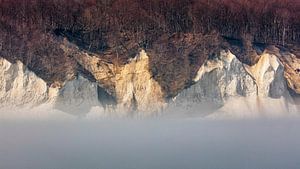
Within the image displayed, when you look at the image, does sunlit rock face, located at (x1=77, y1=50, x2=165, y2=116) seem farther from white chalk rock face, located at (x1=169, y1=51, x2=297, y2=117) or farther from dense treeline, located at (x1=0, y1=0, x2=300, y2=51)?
dense treeline, located at (x1=0, y1=0, x2=300, y2=51)

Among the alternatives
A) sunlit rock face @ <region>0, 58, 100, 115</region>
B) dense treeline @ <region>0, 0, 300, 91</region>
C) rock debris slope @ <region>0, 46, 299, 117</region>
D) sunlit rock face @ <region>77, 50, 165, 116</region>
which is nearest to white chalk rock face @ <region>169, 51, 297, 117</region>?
rock debris slope @ <region>0, 46, 299, 117</region>

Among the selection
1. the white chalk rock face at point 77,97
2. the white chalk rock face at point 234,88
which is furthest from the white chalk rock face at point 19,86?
the white chalk rock face at point 234,88

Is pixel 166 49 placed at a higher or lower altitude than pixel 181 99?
higher

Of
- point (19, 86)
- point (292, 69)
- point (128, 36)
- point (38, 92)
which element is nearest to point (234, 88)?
point (292, 69)

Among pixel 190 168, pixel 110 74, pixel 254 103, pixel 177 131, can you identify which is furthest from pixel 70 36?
pixel 190 168

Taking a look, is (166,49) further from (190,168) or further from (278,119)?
(190,168)

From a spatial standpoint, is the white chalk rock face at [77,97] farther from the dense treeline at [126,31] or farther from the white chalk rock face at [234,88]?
the white chalk rock face at [234,88]
